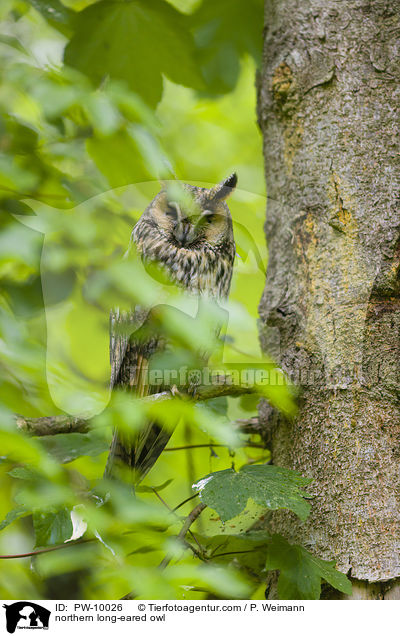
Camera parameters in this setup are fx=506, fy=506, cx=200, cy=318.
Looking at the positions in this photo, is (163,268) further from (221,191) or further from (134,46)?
(134,46)

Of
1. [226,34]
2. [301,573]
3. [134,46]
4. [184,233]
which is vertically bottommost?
[301,573]

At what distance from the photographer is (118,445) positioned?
34.1 inches

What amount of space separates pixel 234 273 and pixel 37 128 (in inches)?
18.9

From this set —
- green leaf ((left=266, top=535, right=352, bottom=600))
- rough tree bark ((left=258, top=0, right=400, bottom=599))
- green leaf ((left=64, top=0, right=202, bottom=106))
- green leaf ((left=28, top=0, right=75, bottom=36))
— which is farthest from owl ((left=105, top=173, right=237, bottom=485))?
green leaf ((left=28, top=0, right=75, bottom=36))

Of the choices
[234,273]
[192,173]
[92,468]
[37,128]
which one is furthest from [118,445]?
[37,128]

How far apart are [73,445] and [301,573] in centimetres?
43

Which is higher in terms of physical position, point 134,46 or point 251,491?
point 134,46

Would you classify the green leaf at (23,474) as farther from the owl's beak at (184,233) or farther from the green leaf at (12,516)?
the owl's beak at (184,233)

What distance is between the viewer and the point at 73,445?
90cm

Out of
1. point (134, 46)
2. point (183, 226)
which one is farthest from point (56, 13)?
point (183, 226)

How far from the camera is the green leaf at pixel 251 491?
0.64 meters

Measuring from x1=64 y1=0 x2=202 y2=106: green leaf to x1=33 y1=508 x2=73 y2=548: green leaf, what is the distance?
2.74 ft

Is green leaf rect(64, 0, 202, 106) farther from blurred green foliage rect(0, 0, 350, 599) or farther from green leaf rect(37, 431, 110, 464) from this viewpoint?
green leaf rect(37, 431, 110, 464)

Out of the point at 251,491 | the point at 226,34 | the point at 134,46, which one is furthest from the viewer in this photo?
the point at 226,34
